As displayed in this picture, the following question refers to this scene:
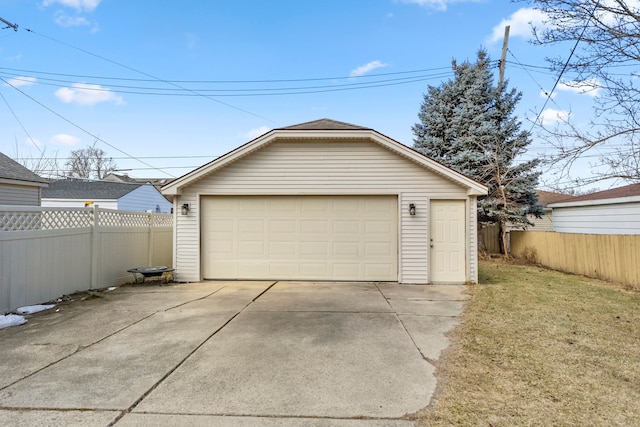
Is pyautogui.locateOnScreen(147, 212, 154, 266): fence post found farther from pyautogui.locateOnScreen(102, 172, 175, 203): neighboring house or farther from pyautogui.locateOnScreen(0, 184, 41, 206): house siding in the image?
pyautogui.locateOnScreen(102, 172, 175, 203): neighboring house

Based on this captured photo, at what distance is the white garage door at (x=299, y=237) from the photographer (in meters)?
8.84

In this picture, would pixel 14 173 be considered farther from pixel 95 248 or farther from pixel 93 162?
pixel 93 162

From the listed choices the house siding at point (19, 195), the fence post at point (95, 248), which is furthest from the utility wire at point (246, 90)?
the fence post at point (95, 248)

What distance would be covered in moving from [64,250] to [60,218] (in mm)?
627

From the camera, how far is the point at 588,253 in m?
10.4

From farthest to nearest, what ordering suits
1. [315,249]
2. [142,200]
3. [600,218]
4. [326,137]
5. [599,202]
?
[142,200]
[600,218]
[599,202]
[315,249]
[326,137]

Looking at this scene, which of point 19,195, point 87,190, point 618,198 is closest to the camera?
point 618,198

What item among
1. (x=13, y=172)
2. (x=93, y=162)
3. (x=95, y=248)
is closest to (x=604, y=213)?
(x=95, y=248)

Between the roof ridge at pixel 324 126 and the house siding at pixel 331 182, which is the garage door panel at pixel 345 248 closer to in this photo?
the house siding at pixel 331 182

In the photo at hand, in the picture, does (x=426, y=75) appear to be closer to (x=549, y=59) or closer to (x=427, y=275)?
(x=549, y=59)

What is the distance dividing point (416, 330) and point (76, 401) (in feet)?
12.8

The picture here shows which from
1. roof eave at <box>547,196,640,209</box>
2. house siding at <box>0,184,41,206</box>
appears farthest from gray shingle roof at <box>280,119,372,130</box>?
house siding at <box>0,184,41,206</box>

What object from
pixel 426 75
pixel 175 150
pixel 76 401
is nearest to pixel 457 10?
pixel 426 75

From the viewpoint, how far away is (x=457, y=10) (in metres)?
10.5
